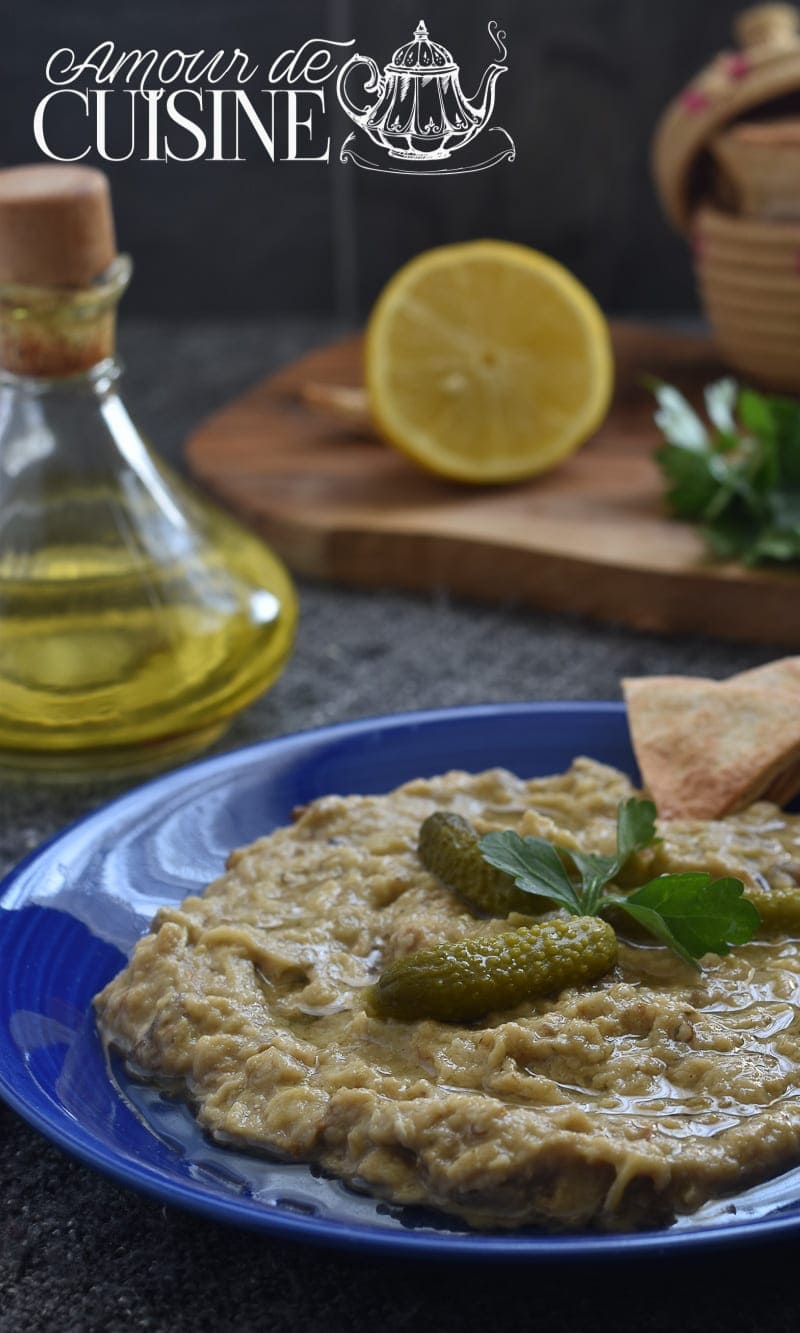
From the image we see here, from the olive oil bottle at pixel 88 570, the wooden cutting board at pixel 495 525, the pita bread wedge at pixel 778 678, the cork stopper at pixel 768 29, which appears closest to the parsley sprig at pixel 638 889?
the pita bread wedge at pixel 778 678

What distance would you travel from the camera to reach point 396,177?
180 inches

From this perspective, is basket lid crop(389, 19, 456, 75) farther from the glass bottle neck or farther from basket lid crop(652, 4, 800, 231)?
the glass bottle neck

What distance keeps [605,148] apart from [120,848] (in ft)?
10.3

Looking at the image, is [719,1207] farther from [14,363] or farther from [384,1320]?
[14,363]

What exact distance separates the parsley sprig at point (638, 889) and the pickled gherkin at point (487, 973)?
0.24 feet

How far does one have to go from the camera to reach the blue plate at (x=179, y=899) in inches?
48.1

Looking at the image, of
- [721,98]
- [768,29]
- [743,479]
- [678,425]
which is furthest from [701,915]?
[768,29]

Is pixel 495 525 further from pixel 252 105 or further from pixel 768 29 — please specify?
pixel 768 29

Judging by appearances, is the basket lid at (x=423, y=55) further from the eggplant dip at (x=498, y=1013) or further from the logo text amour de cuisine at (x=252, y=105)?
the eggplant dip at (x=498, y=1013)

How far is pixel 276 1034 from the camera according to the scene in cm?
148

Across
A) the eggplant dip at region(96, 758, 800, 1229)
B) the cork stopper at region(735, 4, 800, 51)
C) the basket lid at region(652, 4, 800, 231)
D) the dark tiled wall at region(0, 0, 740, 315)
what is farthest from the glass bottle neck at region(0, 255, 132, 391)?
the dark tiled wall at region(0, 0, 740, 315)

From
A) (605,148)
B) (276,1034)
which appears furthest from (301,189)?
(276,1034)

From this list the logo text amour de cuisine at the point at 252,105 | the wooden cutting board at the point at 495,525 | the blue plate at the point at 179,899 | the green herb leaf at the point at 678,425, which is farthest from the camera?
the green herb leaf at the point at 678,425

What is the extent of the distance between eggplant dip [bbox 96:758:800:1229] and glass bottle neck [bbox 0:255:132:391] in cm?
74
